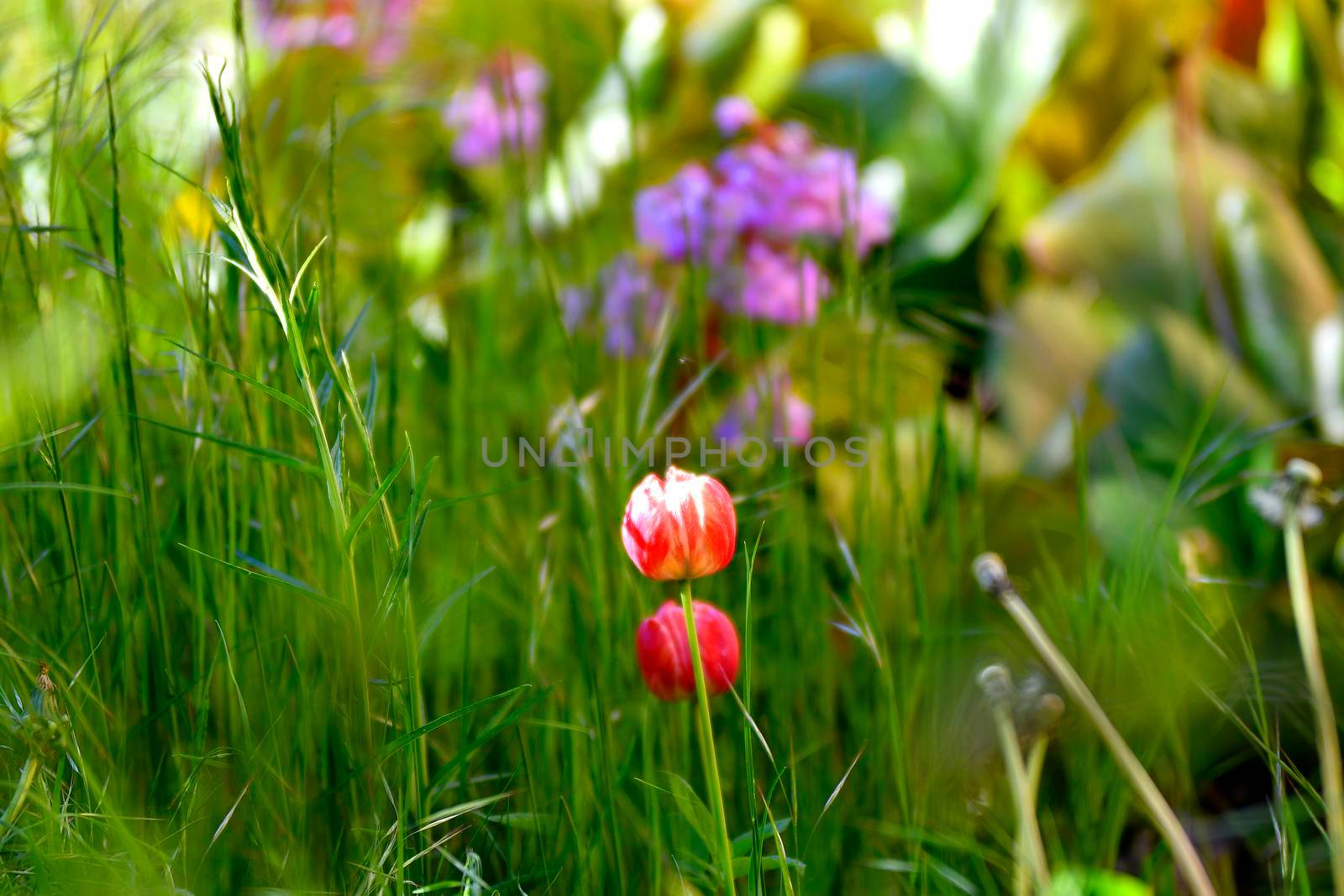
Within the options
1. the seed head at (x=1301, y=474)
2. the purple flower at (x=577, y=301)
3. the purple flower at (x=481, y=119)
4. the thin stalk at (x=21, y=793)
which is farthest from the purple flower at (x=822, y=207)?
the thin stalk at (x=21, y=793)

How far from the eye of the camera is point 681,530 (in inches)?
17.1

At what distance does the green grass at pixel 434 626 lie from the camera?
47 cm

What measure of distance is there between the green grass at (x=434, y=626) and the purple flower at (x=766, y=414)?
3cm

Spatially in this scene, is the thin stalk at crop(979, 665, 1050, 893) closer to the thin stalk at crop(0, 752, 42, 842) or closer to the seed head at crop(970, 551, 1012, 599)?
the seed head at crop(970, 551, 1012, 599)

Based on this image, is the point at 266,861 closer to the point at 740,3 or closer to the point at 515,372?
the point at 515,372

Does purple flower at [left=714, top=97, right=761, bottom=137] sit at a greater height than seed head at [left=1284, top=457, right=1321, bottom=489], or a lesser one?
greater

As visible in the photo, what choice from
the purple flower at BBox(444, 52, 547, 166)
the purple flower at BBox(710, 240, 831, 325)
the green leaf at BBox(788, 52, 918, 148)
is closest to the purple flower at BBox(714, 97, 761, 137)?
the purple flower at BBox(710, 240, 831, 325)

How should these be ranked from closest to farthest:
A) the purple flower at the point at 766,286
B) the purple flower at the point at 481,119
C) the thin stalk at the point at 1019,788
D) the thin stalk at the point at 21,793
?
1. the thin stalk at the point at 21,793
2. the thin stalk at the point at 1019,788
3. the purple flower at the point at 766,286
4. the purple flower at the point at 481,119

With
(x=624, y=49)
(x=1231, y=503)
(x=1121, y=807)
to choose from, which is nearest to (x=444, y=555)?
(x=1121, y=807)

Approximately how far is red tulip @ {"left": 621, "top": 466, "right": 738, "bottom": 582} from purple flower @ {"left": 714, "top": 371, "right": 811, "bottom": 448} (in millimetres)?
235

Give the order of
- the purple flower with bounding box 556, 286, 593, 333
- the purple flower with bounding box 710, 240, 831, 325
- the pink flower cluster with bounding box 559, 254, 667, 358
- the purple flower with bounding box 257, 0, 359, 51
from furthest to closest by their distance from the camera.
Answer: the purple flower with bounding box 257, 0, 359, 51 → the purple flower with bounding box 710, 240, 831, 325 → the pink flower cluster with bounding box 559, 254, 667, 358 → the purple flower with bounding box 556, 286, 593, 333

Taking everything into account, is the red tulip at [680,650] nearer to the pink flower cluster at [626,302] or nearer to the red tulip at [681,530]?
the red tulip at [681,530]

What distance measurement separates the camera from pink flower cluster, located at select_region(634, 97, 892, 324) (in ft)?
3.57

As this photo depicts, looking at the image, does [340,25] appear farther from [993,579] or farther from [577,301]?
[993,579]
